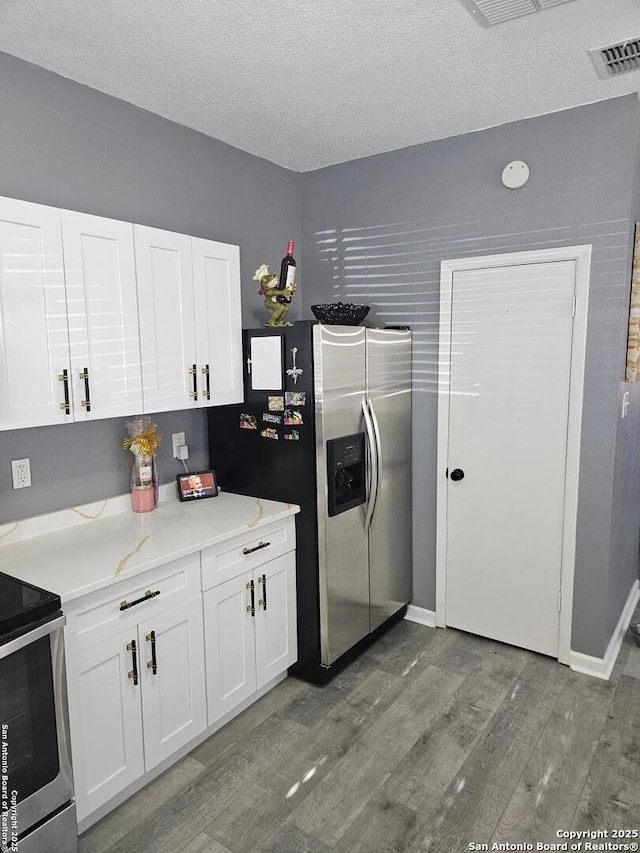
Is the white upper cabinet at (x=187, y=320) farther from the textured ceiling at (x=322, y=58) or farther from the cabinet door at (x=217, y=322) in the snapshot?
the textured ceiling at (x=322, y=58)

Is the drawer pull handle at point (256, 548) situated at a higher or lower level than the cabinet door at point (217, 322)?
lower

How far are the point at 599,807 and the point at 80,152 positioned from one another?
3294mm

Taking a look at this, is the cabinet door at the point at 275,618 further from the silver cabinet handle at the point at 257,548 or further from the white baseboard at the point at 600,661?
the white baseboard at the point at 600,661

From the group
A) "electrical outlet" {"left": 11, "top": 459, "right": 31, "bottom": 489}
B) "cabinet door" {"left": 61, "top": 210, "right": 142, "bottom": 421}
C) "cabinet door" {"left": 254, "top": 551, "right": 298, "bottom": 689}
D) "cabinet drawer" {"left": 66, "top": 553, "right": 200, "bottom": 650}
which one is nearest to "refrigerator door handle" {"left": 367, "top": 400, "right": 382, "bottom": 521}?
"cabinet door" {"left": 254, "top": 551, "right": 298, "bottom": 689}

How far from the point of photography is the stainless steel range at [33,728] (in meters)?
1.57

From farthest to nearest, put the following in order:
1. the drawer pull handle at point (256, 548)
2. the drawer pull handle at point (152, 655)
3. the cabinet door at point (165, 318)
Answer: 1. the drawer pull handle at point (256, 548)
2. the cabinet door at point (165, 318)
3. the drawer pull handle at point (152, 655)

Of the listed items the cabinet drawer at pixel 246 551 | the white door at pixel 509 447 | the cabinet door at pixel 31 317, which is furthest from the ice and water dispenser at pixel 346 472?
the cabinet door at pixel 31 317

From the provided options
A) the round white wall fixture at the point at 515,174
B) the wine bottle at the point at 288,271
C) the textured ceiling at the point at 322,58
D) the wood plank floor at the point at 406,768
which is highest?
the textured ceiling at the point at 322,58

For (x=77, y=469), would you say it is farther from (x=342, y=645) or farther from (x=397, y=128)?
(x=397, y=128)

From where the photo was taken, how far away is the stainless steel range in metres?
1.57

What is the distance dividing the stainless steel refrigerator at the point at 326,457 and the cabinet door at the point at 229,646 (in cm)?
37

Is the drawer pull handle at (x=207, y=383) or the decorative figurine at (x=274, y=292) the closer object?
the drawer pull handle at (x=207, y=383)

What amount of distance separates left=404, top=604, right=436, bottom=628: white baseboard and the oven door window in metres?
2.26

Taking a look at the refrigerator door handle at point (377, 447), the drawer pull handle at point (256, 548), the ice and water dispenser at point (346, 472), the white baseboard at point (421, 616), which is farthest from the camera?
the white baseboard at point (421, 616)
